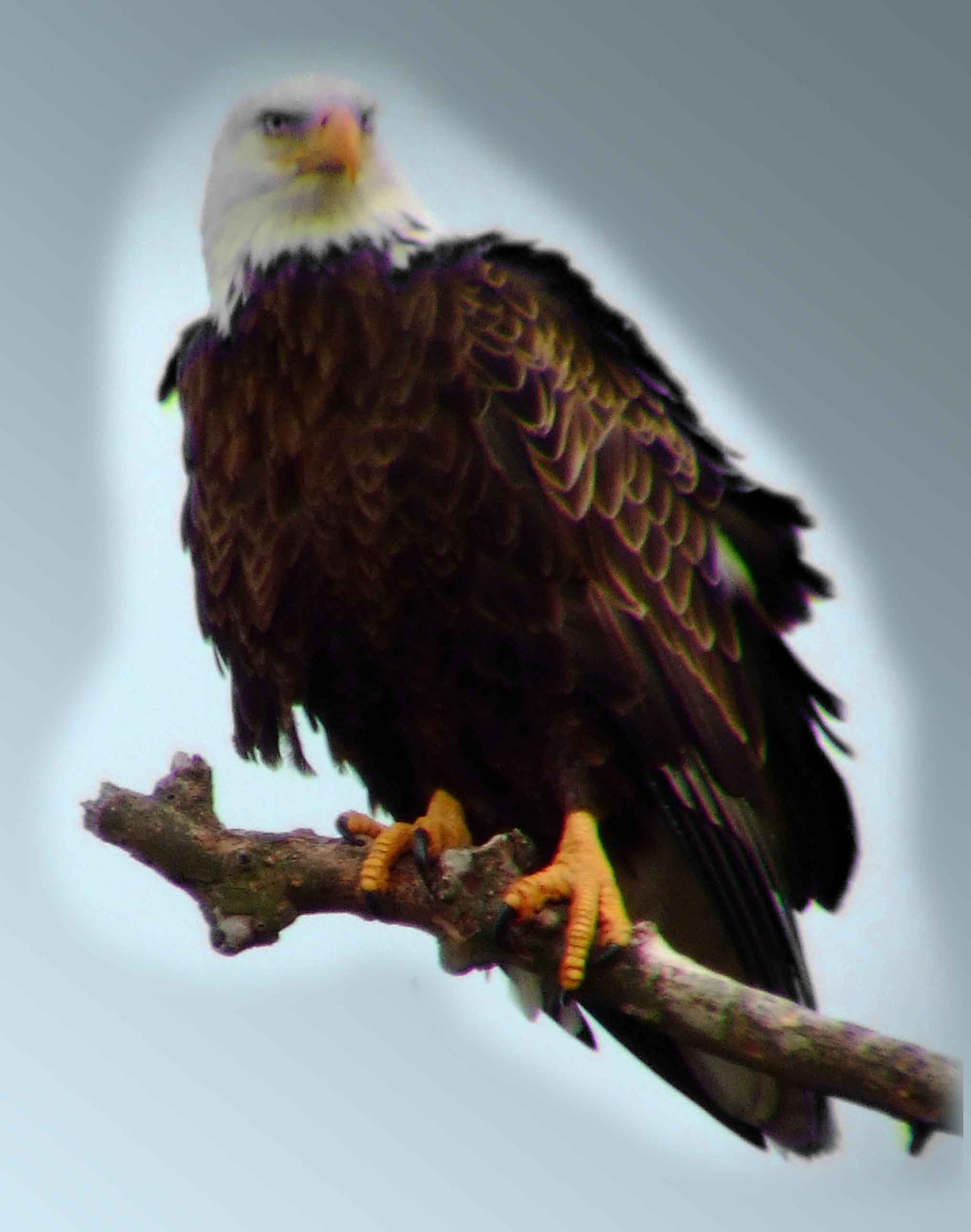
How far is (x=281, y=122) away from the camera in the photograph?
14.8 ft

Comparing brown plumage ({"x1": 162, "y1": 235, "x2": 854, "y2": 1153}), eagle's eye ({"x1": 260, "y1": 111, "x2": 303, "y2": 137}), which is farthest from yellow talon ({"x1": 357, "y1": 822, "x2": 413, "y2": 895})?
eagle's eye ({"x1": 260, "y1": 111, "x2": 303, "y2": 137})

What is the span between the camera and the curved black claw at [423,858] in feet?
13.6

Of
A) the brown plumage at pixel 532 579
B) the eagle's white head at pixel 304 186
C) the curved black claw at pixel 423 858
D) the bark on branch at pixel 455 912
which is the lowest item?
the bark on branch at pixel 455 912

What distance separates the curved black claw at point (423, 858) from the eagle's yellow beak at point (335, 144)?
1517mm

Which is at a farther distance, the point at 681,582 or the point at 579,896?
the point at 681,582

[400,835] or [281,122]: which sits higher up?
[281,122]

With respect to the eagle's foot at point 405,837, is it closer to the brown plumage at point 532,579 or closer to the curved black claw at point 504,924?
the brown plumage at point 532,579

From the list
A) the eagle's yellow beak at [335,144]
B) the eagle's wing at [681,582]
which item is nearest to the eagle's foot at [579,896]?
the eagle's wing at [681,582]

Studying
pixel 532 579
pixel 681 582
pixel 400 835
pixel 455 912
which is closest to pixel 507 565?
pixel 532 579

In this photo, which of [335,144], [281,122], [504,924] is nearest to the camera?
[504,924]

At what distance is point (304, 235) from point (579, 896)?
1669mm

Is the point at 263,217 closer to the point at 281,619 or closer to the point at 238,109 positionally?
the point at 238,109

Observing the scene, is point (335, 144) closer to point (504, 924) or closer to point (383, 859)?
point (383, 859)

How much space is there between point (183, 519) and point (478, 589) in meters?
0.95
